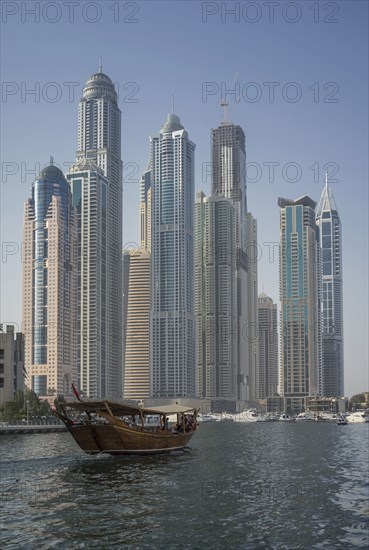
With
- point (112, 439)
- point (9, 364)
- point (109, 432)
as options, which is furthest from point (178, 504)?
point (9, 364)

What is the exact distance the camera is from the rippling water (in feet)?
114

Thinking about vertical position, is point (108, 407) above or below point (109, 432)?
above

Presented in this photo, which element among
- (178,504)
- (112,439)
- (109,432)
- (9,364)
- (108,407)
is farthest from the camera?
(9,364)

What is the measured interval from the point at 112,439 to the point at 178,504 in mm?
27022

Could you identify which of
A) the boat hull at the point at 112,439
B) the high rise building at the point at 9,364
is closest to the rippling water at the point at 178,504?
the boat hull at the point at 112,439

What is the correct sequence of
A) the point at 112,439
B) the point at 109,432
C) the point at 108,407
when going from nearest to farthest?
the point at 108,407 → the point at 109,432 → the point at 112,439

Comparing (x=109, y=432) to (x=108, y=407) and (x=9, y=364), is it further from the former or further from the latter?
(x=9, y=364)

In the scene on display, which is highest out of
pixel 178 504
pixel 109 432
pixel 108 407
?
pixel 108 407

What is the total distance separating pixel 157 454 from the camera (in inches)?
3039

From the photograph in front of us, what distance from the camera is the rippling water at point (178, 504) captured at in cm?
3469

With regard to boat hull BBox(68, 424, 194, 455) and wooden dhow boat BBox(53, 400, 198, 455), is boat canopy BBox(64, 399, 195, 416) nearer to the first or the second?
wooden dhow boat BBox(53, 400, 198, 455)

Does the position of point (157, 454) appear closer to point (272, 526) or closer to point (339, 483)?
point (339, 483)

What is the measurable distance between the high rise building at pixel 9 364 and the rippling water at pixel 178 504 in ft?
311

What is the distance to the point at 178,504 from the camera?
44344mm
